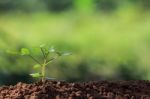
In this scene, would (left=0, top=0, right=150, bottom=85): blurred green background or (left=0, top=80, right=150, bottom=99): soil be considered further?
(left=0, top=0, right=150, bottom=85): blurred green background

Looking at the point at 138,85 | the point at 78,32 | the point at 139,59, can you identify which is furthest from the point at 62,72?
the point at 138,85

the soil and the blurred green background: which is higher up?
the blurred green background

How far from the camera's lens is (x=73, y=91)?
5.59ft

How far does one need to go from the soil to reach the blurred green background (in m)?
1.01

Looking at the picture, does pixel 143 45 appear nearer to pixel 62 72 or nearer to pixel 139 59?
pixel 139 59

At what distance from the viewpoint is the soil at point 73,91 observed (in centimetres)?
166

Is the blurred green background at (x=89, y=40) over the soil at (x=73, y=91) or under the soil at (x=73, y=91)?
over

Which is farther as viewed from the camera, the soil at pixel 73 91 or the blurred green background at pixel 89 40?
the blurred green background at pixel 89 40

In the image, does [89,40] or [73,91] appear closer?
[73,91]

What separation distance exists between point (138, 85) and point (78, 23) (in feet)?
3.50

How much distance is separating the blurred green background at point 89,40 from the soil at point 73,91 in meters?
1.01

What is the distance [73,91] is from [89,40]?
122 centimetres

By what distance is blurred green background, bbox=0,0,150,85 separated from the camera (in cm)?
288

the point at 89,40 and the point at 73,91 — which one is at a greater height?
the point at 89,40
